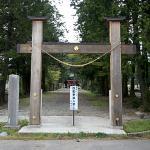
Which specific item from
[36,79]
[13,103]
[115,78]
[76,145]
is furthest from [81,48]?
[76,145]

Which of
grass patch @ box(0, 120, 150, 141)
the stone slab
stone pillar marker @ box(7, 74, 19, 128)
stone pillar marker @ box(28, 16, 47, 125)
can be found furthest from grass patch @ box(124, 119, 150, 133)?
stone pillar marker @ box(7, 74, 19, 128)

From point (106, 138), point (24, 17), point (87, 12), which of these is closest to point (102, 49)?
point (106, 138)

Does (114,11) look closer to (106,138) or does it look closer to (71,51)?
(71,51)

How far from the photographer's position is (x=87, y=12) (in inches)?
947

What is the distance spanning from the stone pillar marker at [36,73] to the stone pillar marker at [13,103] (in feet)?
1.97

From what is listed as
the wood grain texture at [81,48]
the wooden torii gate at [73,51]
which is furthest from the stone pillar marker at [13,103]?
the wood grain texture at [81,48]

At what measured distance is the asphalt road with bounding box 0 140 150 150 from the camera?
10.8 meters

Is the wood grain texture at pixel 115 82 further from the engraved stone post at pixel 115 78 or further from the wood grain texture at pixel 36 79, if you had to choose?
the wood grain texture at pixel 36 79

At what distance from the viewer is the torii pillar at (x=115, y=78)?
15.0 m

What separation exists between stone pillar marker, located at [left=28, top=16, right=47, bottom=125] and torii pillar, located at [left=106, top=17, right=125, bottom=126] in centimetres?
288

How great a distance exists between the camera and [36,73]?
1505 centimetres

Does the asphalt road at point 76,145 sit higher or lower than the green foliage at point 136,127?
lower

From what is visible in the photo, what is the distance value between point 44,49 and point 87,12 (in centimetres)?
937

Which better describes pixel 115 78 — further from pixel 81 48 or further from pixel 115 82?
pixel 81 48
